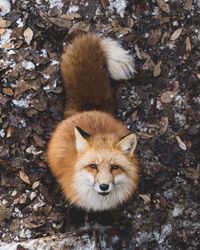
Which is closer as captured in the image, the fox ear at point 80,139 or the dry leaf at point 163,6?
the fox ear at point 80,139

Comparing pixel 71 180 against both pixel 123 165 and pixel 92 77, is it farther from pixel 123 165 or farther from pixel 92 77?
pixel 92 77

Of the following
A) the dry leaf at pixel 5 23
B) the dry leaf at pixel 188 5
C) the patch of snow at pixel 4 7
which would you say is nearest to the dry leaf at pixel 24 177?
the dry leaf at pixel 5 23

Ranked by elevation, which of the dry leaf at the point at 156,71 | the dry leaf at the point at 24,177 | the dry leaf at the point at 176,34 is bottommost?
the dry leaf at the point at 24,177

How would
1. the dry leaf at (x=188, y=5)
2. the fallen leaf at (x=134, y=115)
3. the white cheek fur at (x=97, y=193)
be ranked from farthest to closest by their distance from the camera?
1. the dry leaf at (x=188, y=5)
2. the fallen leaf at (x=134, y=115)
3. the white cheek fur at (x=97, y=193)

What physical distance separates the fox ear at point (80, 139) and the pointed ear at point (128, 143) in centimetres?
28

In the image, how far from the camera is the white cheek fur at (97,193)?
466 cm

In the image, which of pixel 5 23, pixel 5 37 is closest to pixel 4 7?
pixel 5 23

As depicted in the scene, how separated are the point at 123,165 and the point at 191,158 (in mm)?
1199

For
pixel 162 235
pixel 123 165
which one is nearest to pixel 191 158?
pixel 162 235

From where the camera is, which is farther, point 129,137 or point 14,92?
point 14,92

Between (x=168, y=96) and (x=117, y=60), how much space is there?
696 millimetres

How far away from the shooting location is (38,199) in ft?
17.7

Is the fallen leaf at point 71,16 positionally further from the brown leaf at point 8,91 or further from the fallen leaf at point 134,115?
the fallen leaf at point 134,115

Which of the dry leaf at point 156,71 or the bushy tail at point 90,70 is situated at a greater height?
the bushy tail at point 90,70
